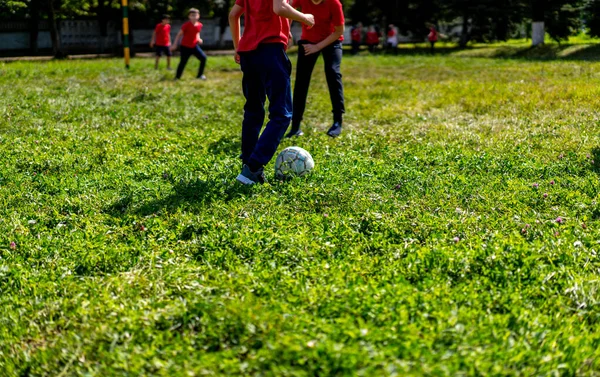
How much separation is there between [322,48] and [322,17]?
42 centimetres

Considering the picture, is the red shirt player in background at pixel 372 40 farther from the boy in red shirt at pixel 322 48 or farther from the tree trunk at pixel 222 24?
the boy in red shirt at pixel 322 48

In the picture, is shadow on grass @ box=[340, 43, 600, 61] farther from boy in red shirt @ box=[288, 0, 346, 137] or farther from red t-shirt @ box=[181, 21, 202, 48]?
boy in red shirt @ box=[288, 0, 346, 137]

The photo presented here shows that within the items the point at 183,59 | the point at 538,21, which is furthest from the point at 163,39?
the point at 538,21

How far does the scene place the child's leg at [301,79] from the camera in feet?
32.2

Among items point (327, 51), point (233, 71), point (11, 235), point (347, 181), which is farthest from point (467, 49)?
point (11, 235)

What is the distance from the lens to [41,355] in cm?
366

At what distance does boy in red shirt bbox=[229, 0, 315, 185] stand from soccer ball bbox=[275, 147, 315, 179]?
0.29 meters

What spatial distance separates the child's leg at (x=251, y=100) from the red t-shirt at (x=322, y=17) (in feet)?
9.16

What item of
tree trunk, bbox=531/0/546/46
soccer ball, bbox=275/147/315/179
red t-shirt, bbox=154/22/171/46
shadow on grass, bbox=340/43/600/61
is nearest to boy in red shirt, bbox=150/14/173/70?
red t-shirt, bbox=154/22/171/46

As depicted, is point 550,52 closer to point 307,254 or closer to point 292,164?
point 292,164

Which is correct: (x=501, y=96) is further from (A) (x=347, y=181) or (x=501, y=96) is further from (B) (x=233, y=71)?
(B) (x=233, y=71)

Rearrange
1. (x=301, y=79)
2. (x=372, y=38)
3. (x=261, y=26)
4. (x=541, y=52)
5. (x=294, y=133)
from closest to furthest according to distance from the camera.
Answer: (x=261, y=26) → (x=294, y=133) → (x=301, y=79) → (x=541, y=52) → (x=372, y=38)

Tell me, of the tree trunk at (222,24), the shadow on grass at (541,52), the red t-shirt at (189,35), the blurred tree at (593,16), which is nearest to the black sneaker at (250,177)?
the red t-shirt at (189,35)

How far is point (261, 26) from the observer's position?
6.70m
